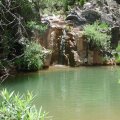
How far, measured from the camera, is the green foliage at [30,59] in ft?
66.2

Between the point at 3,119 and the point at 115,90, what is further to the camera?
the point at 115,90

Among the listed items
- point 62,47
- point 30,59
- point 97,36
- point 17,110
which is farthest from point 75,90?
point 97,36

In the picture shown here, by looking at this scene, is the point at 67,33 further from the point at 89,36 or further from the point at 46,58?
the point at 46,58

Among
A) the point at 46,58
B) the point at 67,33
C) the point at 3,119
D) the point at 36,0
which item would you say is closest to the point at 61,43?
the point at 67,33

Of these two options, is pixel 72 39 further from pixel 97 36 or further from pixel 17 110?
pixel 17 110

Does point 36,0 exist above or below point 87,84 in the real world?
above

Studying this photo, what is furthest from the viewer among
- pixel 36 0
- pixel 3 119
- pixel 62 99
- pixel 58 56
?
pixel 58 56

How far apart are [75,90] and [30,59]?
5.94 m

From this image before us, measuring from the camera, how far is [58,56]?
78.8 feet

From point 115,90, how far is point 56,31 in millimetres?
10033

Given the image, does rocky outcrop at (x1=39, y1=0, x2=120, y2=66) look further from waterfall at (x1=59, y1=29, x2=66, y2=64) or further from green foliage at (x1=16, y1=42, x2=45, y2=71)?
green foliage at (x1=16, y1=42, x2=45, y2=71)

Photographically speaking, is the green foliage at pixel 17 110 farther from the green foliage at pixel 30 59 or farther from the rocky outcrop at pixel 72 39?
the rocky outcrop at pixel 72 39

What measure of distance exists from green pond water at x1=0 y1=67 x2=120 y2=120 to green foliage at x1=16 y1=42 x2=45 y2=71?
1.72 ft

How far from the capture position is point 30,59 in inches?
797
